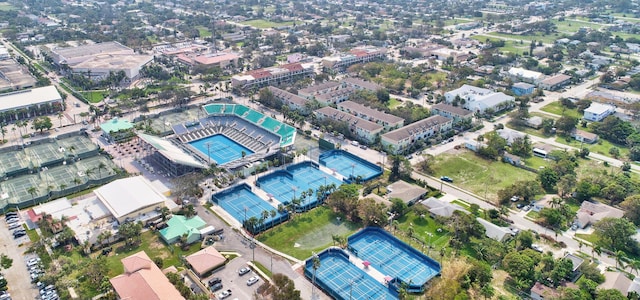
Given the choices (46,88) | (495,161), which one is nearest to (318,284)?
(495,161)

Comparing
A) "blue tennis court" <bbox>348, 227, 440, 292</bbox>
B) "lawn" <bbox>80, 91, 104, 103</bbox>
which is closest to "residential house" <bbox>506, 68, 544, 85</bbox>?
"blue tennis court" <bbox>348, 227, 440, 292</bbox>

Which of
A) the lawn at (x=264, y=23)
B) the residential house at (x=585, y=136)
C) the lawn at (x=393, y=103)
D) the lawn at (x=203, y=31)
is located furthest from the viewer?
the lawn at (x=264, y=23)

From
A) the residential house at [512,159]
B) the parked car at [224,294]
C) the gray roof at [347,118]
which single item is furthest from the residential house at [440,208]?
the parked car at [224,294]

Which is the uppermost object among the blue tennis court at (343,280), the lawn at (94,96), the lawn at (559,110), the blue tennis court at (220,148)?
the lawn at (94,96)

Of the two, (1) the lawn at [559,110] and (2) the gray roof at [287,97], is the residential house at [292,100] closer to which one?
(2) the gray roof at [287,97]

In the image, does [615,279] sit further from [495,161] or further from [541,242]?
[495,161]
